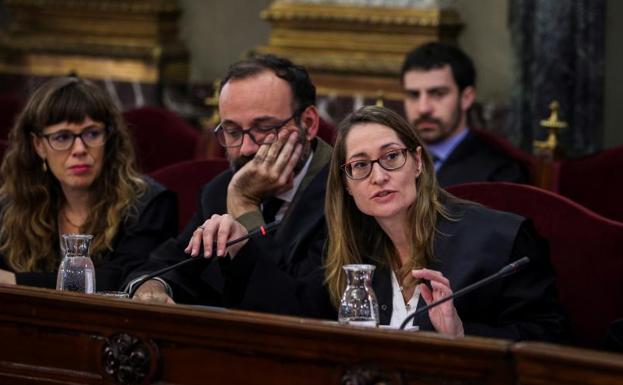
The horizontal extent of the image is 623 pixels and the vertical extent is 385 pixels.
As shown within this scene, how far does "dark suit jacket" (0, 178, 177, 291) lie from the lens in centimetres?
394

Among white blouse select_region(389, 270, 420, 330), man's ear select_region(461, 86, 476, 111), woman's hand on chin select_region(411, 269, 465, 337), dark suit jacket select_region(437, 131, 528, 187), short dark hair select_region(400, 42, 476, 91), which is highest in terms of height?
short dark hair select_region(400, 42, 476, 91)

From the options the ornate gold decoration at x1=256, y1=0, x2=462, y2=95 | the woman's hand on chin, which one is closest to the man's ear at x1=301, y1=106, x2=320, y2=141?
the woman's hand on chin

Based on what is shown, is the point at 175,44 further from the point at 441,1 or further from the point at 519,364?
the point at 519,364

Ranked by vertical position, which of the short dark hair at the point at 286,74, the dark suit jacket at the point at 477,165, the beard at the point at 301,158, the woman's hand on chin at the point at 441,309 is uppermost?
the short dark hair at the point at 286,74

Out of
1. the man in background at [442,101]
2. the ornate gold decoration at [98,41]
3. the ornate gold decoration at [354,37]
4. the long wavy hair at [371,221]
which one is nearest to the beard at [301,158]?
the long wavy hair at [371,221]

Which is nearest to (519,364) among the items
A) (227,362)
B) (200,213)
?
(227,362)

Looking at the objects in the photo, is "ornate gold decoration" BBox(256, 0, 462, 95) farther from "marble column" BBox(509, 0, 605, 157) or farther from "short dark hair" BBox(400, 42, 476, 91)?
"short dark hair" BBox(400, 42, 476, 91)

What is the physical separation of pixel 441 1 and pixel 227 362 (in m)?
3.58

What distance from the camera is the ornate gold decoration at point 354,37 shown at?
6.02 meters

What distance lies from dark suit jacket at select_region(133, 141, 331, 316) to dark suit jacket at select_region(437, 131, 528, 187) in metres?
1.17

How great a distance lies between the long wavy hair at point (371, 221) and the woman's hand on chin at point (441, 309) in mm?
331

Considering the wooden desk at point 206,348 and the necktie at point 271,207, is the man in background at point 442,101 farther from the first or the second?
the wooden desk at point 206,348

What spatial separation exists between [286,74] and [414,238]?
0.83 m

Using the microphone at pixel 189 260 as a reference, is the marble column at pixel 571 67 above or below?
above
